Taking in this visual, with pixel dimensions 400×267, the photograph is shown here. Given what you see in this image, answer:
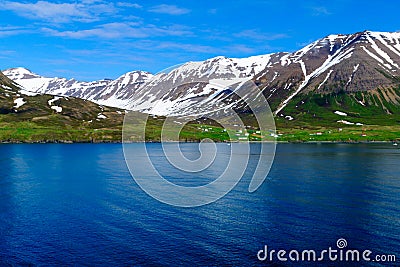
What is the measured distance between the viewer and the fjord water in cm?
3984

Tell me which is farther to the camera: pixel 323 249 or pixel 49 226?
pixel 49 226

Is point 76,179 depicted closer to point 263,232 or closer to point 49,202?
point 49,202

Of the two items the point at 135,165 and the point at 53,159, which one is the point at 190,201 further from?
the point at 53,159

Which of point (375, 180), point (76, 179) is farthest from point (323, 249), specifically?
point (76, 179)

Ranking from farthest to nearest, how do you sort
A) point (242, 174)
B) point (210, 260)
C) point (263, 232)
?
point (242, 174)
point (263, 232)
point (210, 260)

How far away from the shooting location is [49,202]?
207ft

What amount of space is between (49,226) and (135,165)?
63.8m

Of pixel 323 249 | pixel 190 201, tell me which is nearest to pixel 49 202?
pixel 190 201

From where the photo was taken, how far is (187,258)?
38375 mm

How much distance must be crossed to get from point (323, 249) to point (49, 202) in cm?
4130

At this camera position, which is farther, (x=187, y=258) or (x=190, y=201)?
(x=190, y=201)

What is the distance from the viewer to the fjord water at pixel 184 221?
39.8 meters

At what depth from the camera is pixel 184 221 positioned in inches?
2020

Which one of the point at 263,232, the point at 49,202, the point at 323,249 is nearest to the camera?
the point at 323,249
